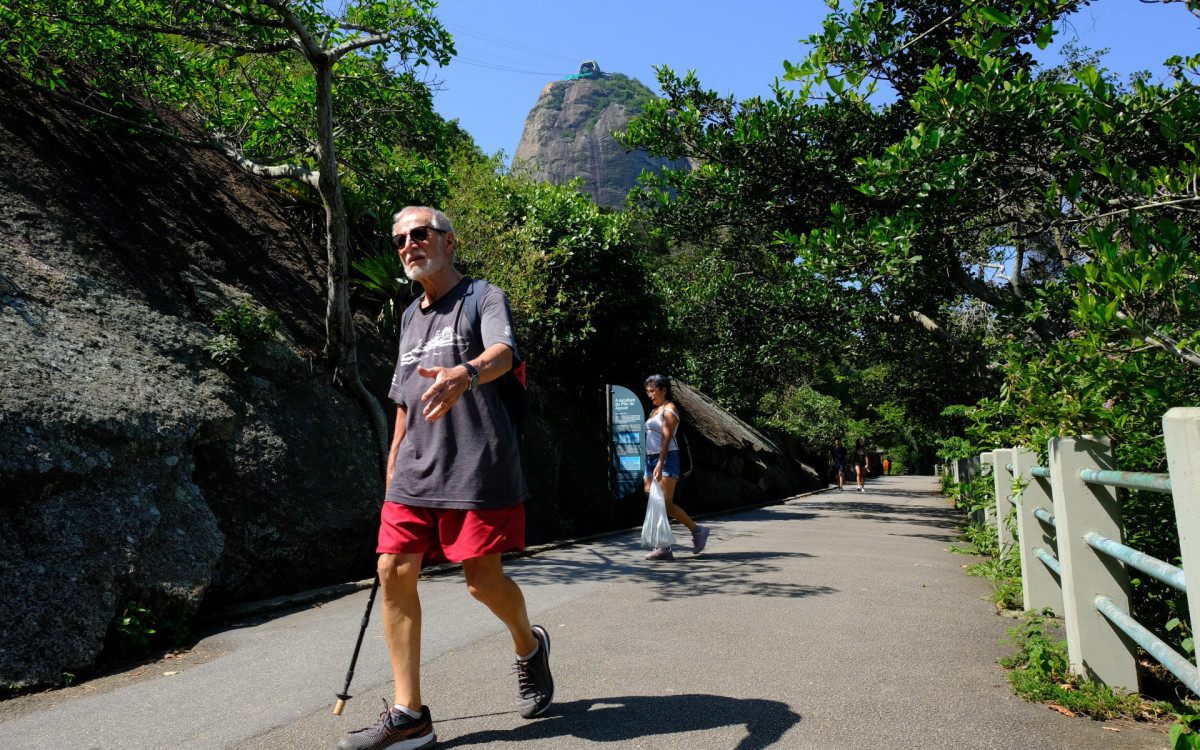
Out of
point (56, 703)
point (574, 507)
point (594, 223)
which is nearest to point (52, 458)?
point (56, 703)

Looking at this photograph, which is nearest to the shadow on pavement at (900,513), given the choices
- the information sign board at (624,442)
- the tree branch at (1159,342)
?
the information sign board at (624,442)

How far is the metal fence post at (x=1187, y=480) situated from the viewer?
2.09 meters

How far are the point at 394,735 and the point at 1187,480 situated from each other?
2.59 meters

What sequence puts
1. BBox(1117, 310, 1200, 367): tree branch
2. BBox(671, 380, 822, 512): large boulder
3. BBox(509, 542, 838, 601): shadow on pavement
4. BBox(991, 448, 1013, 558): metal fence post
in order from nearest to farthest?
BBox(1117, 310, 1200, 367): tree branch
BBox(991, 448, 1013, 558): metal fence post
BBox(509, 542, 838, 601): shadow on pavement
BBox(671, 380, 822, 512): large boulder

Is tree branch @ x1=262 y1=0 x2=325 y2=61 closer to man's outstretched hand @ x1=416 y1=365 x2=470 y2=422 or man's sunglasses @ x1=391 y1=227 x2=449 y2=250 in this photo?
man's sunglasses @ x1=391 y1=227 x2=449 y2=250

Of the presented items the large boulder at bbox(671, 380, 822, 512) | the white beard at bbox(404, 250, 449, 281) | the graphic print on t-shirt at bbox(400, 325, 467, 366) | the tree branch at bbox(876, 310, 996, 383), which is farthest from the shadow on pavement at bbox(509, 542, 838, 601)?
the large boulder at bbox(671, 380, 822, 512)

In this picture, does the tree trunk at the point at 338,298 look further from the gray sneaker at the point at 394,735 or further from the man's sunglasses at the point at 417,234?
the gray sneaker at the point at 394,735

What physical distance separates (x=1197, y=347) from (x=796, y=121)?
823 cm

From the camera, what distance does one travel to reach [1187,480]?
7.04 feet

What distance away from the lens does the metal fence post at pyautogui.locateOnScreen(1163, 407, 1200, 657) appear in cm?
209

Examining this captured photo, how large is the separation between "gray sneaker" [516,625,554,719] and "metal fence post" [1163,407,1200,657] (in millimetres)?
2185

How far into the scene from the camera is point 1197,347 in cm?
319

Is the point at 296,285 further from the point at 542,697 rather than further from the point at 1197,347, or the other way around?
the point at 1197,347

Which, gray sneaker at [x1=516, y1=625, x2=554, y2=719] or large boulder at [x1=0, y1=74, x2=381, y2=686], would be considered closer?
gray sneaker at [x1=516, y1=625, x2=554, y2=719]
